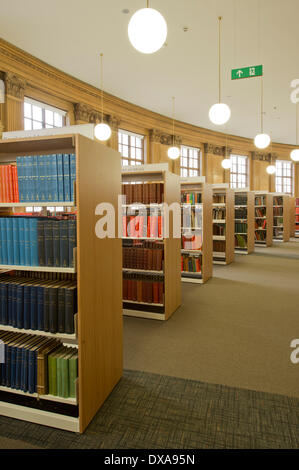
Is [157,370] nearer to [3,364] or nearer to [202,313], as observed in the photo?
[3,364]

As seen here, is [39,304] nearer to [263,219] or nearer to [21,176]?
[21,176]

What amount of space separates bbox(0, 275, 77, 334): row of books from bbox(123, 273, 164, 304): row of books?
205cm

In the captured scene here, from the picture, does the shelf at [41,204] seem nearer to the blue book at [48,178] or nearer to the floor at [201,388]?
the blue book at [48,178]

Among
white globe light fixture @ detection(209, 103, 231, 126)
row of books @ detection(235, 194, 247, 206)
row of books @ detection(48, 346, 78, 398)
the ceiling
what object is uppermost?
the ceiling

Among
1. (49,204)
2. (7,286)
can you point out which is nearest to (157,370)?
(7,286)

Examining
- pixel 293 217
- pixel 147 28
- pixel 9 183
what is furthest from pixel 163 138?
pixel 9 183

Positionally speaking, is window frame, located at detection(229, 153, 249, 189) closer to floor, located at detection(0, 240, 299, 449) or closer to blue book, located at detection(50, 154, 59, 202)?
floor, located at detection(0, 240, 299, 449)

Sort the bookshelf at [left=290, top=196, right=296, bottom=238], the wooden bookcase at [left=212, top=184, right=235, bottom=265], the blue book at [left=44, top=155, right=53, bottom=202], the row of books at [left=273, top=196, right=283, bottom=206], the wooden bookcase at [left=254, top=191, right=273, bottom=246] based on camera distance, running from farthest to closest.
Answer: the bookshelf at [left=290, top=196, right=296, bottom=238] → the row of books at [left=273, top=196, right=283, bottom=206] → the wooden bookcase at [left=254, top=191, right=273, bottom=246] → the wooden bookcase at [left=212, top=184, right=235, bottom=265] → the blue book at [left=44, top=155, right=53, bottom=202]

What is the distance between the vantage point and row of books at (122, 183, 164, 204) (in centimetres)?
407

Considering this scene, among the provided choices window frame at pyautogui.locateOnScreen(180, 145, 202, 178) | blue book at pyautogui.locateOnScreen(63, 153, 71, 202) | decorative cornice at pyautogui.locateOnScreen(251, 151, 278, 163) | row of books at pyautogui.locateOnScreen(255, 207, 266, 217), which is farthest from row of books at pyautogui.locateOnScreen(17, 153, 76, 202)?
decorative cornice at pyautogui.locateOnScreen(251, 151, 278, 163)

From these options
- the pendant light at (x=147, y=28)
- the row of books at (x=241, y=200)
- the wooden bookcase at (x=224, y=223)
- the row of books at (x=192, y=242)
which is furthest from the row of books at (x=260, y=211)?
the pendant light at (x=147, y=28)

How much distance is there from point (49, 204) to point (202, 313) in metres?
2.90

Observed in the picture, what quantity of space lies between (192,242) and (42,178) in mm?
4240

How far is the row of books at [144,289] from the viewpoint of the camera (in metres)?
4.03
